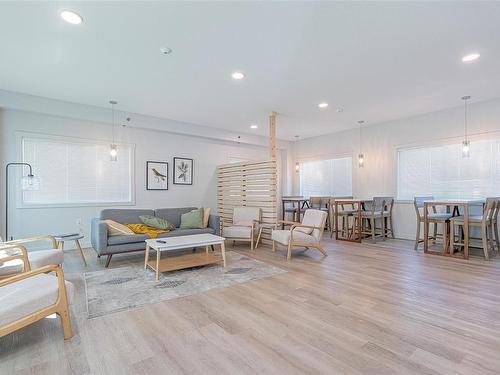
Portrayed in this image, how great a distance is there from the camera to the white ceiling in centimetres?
249

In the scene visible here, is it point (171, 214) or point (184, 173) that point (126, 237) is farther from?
point (184, 173)

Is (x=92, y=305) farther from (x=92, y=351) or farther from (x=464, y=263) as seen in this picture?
(x=464, y=263)

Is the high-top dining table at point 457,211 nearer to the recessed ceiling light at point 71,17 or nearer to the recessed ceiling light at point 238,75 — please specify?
the recessed ceiling light at point 238,75

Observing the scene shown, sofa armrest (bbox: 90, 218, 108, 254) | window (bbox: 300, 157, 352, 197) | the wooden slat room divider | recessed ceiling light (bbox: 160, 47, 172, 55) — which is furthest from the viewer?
window (bbox: 300, 157, 352, 197)

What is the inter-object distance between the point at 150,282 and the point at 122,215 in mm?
2008

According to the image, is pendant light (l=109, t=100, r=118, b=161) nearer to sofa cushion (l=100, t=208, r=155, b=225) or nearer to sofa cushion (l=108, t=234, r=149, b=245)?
sofa cushion (l=100, t=208, r=155, b=225)

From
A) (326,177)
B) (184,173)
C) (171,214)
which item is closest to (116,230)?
(171,214)

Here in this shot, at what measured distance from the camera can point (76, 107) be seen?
5066 millimetres

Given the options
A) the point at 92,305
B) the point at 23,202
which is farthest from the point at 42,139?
the point at 92,305

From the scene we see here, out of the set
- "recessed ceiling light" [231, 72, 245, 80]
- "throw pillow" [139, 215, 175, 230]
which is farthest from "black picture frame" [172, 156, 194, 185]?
"recessed ceiling light" [231, 72, 245, 80]

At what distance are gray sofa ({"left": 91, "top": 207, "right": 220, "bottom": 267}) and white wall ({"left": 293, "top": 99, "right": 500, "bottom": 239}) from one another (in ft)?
13.7

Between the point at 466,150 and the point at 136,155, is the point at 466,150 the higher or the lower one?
the lower one

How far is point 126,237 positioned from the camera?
4.19m

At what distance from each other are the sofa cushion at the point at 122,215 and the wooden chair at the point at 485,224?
A: 5527 millimetres
